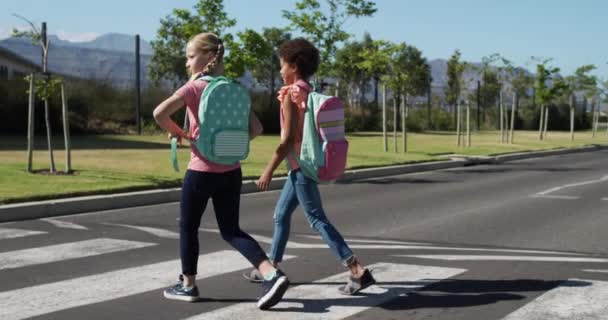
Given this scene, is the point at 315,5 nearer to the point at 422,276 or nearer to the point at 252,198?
the point at 252,198

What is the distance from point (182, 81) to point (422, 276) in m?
42.3

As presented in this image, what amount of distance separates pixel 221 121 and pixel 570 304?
7.98ft

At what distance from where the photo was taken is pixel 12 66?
32750 mm

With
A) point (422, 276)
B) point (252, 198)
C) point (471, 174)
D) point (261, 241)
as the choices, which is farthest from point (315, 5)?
point (422, 276)

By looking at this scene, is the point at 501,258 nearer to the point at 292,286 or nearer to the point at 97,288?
the point at 292,286

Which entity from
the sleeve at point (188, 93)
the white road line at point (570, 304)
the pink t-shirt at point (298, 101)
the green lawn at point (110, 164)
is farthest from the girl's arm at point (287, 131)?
the green lawn at point (110, 164)

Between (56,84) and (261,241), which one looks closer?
(261,241)

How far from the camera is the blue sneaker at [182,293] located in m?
5.12

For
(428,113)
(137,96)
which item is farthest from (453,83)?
(137,96)

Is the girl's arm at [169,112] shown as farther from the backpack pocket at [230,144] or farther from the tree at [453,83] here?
the tree at [453,83]

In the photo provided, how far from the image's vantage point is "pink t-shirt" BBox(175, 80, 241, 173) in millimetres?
4793

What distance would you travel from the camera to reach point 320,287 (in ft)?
18.3

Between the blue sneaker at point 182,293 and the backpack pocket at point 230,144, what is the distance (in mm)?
893

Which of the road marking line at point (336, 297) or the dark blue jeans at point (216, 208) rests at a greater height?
the dark blue jeans at point (216, 208)
